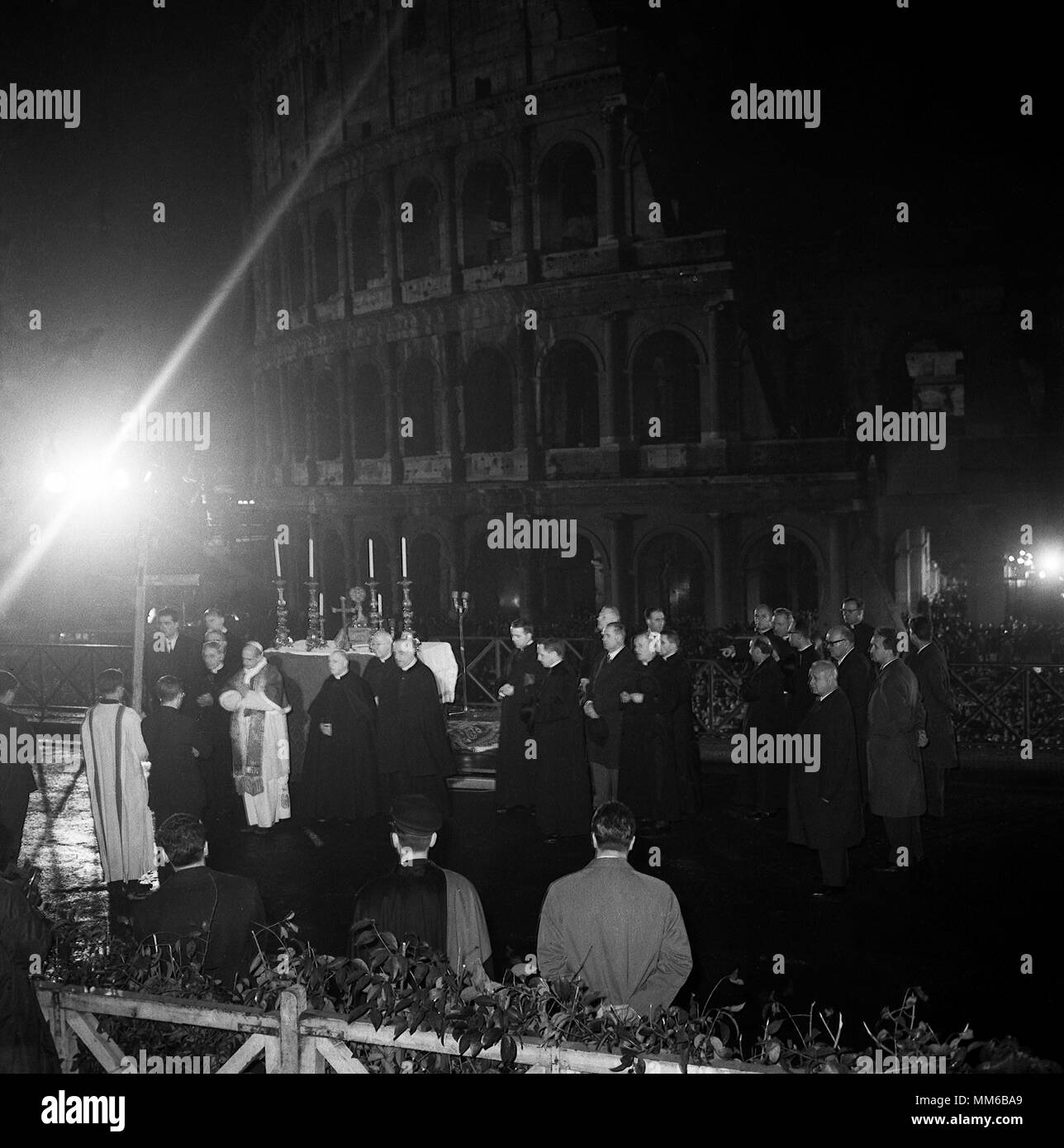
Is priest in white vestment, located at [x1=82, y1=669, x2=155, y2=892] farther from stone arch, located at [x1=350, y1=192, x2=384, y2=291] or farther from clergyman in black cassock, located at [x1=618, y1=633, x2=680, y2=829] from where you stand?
stone arch, located at [x1=350, y1=192, x2=384, y2=291]

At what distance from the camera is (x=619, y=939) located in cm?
555

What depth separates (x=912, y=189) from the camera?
92.8ft

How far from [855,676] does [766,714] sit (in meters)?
1.07

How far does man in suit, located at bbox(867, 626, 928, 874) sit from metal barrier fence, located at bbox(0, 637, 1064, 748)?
18.0 ft

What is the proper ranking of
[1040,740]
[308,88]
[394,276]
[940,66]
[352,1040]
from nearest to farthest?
[352,1040], [1040,740], [940,66], [394,276], [308,88]

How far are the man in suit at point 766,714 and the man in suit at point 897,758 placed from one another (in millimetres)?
2322

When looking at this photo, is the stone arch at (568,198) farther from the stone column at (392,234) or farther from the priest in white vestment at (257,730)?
the priest in white vestment at (257,730)

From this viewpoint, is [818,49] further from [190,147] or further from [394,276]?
[190,147]

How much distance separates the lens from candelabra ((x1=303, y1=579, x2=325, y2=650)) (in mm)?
15633

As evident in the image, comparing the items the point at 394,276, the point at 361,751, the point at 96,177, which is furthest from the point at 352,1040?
the point at 96,177

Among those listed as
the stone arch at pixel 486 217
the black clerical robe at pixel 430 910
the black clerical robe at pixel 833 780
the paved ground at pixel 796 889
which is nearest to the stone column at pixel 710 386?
the stone arch at pixel 486 217

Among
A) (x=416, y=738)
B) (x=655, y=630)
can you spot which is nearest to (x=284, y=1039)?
(x=416, y=738)

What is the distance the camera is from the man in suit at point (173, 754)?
1056 centimetres
